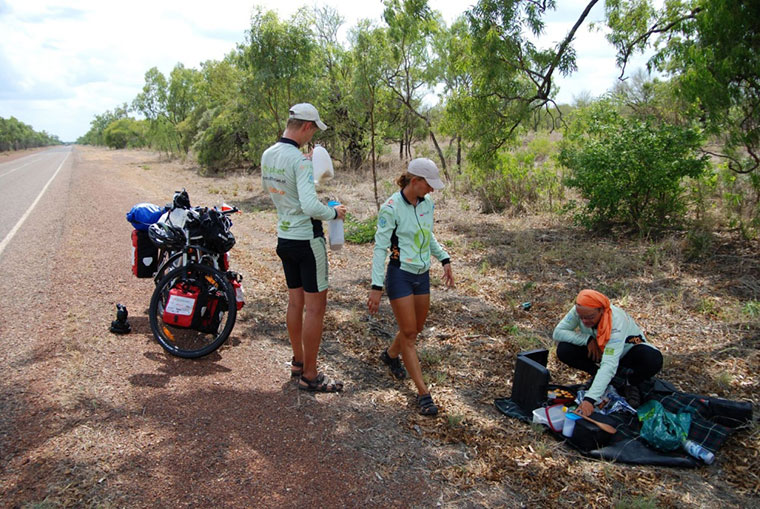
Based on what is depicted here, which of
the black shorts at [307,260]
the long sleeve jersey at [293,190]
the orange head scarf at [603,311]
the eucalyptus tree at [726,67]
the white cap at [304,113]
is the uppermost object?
the eucalyptus tree at [726,67]

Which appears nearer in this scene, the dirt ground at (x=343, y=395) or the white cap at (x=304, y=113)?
the dirt ground at (x=343, y=395)

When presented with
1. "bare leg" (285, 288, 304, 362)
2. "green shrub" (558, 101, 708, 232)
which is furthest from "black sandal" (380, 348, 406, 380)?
"green shrub" (558, 101, 708, 232)

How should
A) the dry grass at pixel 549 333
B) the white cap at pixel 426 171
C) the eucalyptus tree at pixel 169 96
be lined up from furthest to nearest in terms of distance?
1. the eucalyptus tree at pixel 169 96
2. the white cap at pixel 426 171
3. the dry grass at pixel 549 333

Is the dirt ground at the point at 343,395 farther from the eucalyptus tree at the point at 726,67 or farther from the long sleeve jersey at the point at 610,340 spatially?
the eucalyptus tree at the point at 726,67

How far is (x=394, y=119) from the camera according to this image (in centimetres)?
2005

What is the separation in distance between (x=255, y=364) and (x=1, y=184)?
22.0 m

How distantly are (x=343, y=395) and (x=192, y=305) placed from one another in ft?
4.96

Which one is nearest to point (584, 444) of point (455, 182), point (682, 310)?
point (682, 310)

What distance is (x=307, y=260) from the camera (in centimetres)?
374

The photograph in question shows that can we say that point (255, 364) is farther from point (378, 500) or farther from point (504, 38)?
point (504, 38)

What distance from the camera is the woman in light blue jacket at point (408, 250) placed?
3.74 metres

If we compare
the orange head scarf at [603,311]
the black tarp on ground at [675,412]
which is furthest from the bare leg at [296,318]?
the orange head scarf at [603,311]

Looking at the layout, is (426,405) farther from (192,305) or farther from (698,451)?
(192,305)

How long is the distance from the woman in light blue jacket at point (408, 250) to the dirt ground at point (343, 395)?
1.67 feet
